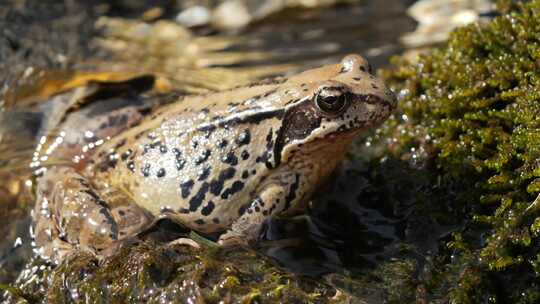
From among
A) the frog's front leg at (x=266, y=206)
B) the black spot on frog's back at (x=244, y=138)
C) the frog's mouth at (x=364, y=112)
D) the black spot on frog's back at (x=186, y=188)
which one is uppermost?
the frog's mouth at (x=364, y=112)

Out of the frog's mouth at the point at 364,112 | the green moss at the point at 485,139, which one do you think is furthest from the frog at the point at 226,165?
the green moss at the point at 485,139

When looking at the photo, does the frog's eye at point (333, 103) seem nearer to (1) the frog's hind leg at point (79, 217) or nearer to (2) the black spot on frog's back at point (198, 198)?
(2) the black spot on frog's back at point (198, 198)

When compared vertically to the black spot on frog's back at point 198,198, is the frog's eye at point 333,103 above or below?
above

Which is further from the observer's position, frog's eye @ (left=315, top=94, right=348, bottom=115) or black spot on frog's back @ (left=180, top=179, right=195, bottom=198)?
black spot on frog's back @ (left=180, top=179, right=195, bottom=198)

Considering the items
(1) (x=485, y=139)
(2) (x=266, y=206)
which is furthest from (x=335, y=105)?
(1) (x=485, y=139)

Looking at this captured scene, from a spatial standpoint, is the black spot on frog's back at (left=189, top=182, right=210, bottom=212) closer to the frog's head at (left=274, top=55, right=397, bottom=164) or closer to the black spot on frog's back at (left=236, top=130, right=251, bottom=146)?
the black spot on frog's back at (left=236, top=130, right=251, bottom=146)

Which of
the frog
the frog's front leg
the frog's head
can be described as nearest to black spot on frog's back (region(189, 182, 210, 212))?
the frog
